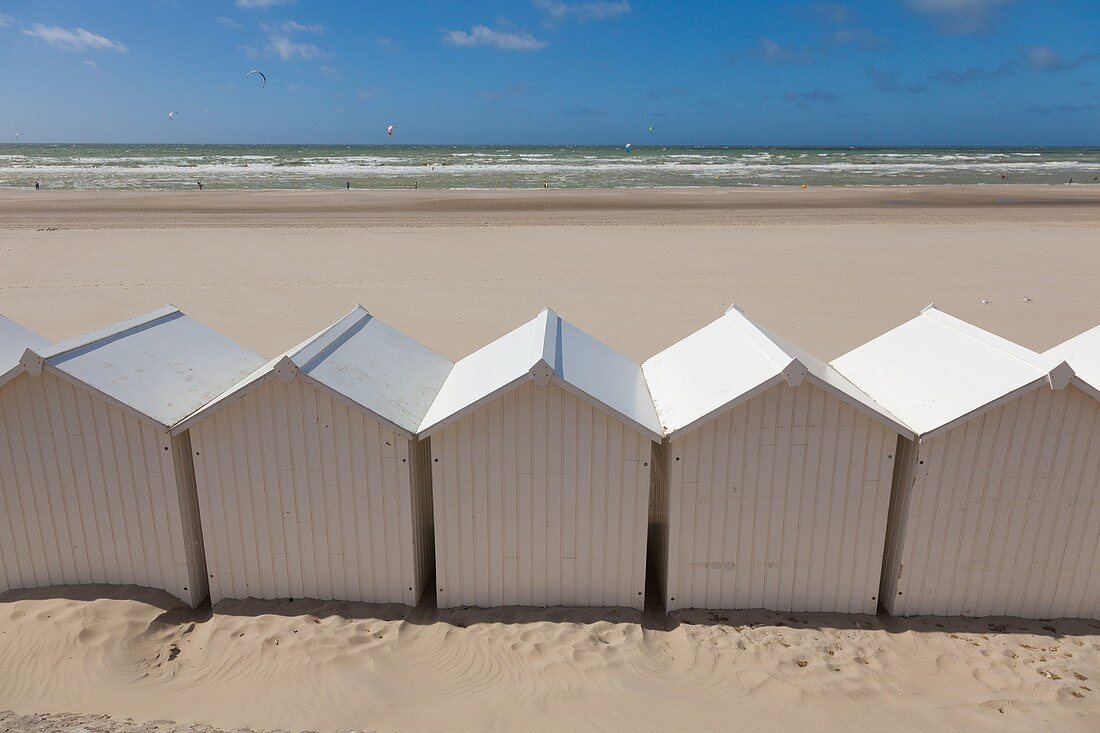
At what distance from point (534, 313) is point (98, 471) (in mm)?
12450

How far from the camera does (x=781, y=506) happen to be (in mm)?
5848

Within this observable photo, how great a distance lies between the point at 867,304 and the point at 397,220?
868 inches

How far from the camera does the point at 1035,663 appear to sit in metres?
5.54

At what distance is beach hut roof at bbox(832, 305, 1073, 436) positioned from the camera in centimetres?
548

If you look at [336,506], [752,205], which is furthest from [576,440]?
[752,205]

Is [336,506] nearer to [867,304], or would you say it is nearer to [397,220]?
[867,304]

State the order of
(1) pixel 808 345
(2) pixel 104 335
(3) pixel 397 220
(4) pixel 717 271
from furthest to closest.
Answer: (3) pixel 397 220 < (4) pixel 717 271 < (1) pixel 808 345 < (2) pixel 104 335

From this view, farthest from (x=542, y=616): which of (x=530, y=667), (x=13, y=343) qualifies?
(x=13, y=343)

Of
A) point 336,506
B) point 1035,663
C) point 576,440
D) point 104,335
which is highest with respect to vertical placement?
point 104,335

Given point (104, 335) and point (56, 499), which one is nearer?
point (56, 499)

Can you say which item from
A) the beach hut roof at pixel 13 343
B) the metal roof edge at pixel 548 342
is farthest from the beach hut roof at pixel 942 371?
the beach hut roof at pixel 13 343

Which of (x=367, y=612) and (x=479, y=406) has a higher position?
(x=479, y=406)

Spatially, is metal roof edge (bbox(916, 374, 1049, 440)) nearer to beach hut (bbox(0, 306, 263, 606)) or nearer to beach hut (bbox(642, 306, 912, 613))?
beach hut (bbox(642, 306, 912, 613))

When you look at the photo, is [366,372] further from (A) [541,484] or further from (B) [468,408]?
(A) [541,484]
